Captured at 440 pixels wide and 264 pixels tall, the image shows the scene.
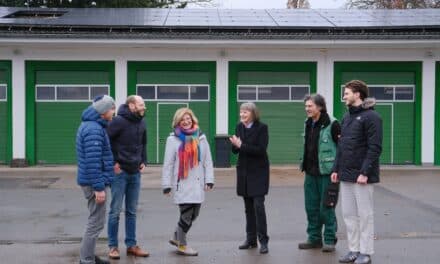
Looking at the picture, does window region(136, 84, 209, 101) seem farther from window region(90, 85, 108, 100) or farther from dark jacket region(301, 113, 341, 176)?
dark jacket region(301, 113, 341, 176)

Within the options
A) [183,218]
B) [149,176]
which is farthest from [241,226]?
[149,176]

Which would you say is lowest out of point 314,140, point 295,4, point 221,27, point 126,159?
point 126,159

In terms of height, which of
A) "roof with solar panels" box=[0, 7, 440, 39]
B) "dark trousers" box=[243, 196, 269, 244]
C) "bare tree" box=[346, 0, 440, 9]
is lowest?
"dark trousers" box=[243, 196, 269, 244]

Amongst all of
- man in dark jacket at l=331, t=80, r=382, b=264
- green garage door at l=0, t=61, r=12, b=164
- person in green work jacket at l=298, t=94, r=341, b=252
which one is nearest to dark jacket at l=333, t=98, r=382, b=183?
man in dark jacket at l=331, t=80, r=382, b=264

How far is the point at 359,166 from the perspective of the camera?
698cm

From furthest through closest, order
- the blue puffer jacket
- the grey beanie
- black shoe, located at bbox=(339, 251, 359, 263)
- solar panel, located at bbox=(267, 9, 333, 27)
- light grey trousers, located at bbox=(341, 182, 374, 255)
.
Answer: solar panel, located at bbox=(267, 9, 333, 27) < black shoe, located at bbox=(339, 251, 359, 263) < light grey trousers, located at bbox=(341, 182, 374, 255) < the grey beanie < the blue puffer jacket

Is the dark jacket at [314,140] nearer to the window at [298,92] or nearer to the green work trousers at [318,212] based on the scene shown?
the green work trousers at [318,212]

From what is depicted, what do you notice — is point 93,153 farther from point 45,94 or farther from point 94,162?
point 45,94

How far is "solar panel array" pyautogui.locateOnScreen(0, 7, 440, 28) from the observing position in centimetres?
1905

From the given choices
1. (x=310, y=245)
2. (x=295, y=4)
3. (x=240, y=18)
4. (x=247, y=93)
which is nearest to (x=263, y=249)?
(x=310, y=245)

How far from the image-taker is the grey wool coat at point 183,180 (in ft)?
24.5

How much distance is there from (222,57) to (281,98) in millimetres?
2194

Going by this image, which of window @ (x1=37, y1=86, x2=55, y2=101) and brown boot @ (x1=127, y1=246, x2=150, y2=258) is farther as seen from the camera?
window @ (x1=37, y1=86, x2=55, y2=101)

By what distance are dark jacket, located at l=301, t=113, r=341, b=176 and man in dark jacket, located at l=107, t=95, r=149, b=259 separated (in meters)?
2.03
